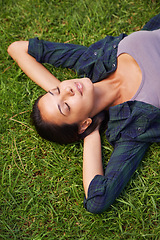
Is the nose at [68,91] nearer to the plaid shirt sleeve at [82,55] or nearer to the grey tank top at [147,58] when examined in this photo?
the plaid shirt sleeve at [82,55]

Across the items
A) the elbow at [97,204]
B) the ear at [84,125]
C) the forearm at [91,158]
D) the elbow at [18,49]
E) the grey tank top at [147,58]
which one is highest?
the elbow at [18,49]

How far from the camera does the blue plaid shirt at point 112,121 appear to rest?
3.18 m

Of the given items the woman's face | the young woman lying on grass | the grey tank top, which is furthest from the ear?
the grey tank top

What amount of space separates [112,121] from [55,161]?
0.98 metres

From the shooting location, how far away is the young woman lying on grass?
3229 mm

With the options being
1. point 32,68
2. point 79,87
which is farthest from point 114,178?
Result: point 32,68

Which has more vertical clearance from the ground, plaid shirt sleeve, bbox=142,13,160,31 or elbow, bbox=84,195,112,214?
plaid shirt sleeve, bbox=142,13,160,31

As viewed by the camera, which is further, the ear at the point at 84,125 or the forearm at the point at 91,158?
the ear at the point at 84,125

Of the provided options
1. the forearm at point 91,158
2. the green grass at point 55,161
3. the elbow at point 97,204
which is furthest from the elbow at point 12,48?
the elbow at point 97,204

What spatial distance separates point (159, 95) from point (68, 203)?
70.7 inches

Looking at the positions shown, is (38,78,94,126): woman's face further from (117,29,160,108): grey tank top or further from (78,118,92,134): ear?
(117,29,160,108): grey tank top

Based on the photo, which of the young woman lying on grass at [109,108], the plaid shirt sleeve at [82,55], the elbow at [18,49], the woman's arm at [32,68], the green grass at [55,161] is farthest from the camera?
the elbow at [18,49]

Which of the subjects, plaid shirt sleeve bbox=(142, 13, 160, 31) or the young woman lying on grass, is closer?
the young woman lying on grass

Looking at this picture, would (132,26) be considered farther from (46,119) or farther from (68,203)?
(68,203)
